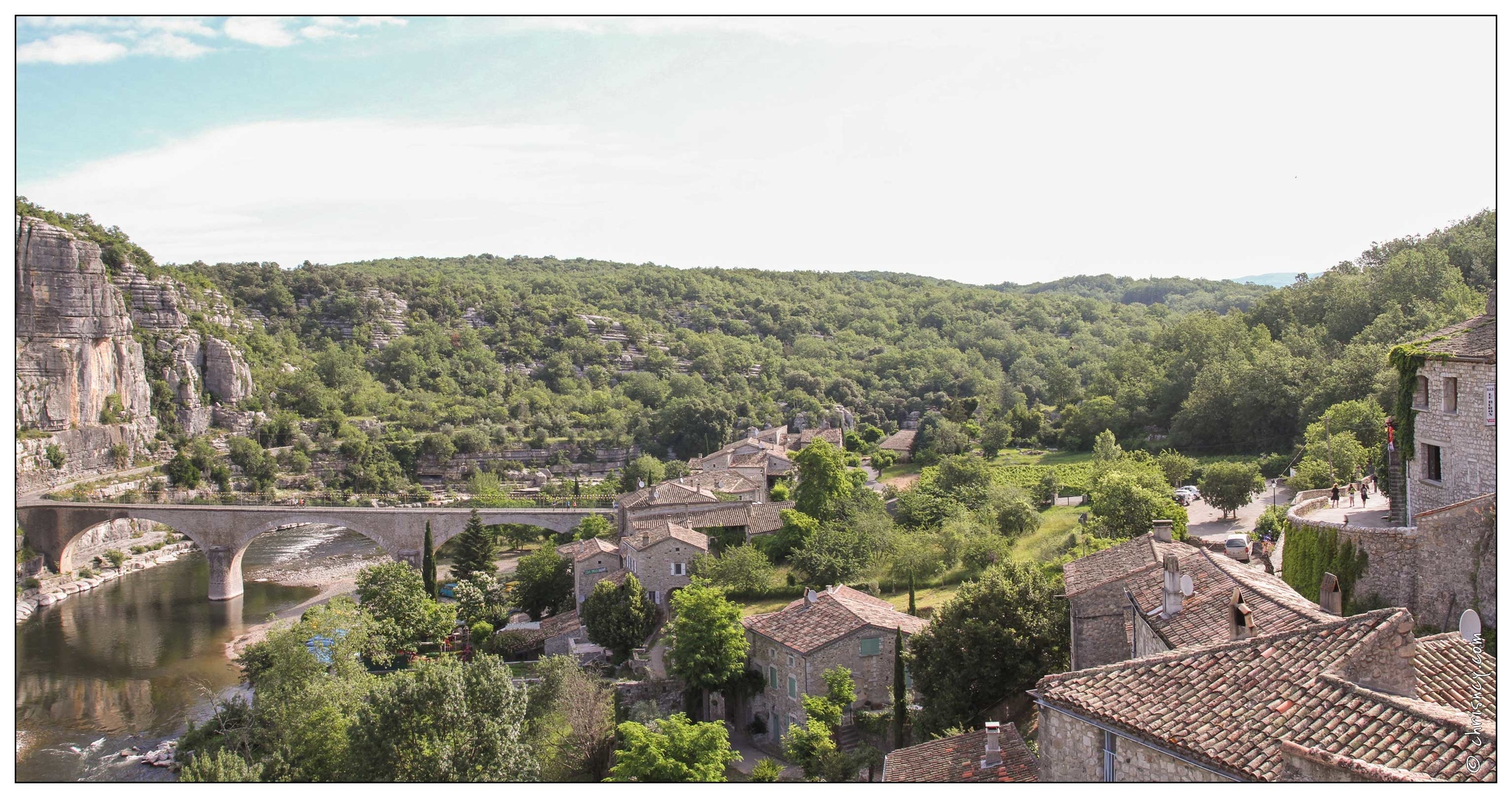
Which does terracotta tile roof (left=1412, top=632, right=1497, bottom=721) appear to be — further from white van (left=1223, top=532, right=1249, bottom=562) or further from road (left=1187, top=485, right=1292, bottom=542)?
road (left=1187, top=485, right=1292, bottom=542)

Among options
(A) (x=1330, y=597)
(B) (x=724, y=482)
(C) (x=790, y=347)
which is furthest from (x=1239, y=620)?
(C) (x=790, y=347)

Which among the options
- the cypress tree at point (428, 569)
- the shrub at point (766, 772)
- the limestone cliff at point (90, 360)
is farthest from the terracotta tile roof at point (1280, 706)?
the limestone cliff at point (90, 360)

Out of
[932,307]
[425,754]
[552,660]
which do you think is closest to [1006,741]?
[425,754]

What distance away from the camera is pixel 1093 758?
890cm

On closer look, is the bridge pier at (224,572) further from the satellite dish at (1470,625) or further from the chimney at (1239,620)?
the satellite dish at (1470,625)

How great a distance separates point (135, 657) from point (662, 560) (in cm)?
1931

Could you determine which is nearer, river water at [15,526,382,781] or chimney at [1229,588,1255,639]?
chimney at [1229,588,1255,639]

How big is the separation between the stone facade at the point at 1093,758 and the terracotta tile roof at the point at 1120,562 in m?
7.43

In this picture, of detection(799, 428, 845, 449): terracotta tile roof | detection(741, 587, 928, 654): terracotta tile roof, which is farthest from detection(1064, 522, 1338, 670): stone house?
detection(799, 428, 845, 449): terracotta tile roof

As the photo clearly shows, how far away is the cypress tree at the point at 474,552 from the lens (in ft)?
129

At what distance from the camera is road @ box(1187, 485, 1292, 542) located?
30.9 metres

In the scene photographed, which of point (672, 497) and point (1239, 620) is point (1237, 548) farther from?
point (672, 497)

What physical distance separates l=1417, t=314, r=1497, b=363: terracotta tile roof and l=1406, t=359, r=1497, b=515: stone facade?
149 millimetres

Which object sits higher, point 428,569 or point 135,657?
point 428,569
